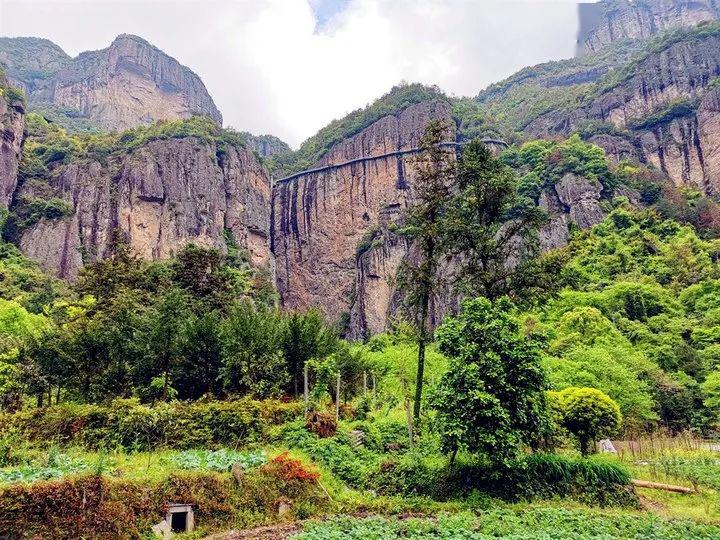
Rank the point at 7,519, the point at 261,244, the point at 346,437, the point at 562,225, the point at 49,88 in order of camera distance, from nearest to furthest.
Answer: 1. the point at 7,519
2. the point at 346,437
3. the point at 562,225
4. the point at 261,244
5. the point at 49,88

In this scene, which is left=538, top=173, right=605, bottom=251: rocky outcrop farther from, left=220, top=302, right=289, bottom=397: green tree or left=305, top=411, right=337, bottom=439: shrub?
left=305, top=411, right=337, bottom=439: shrub

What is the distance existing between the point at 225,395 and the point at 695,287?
112 ft

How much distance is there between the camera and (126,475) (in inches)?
440

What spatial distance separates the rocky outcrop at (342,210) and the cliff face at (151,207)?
530 cm

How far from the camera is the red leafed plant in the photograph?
40.9 ft

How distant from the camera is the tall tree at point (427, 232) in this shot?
1950cm

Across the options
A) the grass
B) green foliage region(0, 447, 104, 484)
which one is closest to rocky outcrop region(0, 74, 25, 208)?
the grass

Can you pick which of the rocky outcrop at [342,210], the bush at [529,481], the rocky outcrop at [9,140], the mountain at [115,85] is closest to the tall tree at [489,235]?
the bush at [529,481]

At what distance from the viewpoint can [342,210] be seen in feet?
252

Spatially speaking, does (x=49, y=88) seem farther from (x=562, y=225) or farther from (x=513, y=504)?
(x=513, y=504)

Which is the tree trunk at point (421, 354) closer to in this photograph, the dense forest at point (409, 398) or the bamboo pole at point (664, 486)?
the dense forest at point (409, 398)

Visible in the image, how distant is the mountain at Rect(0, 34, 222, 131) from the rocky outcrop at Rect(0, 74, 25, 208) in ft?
189

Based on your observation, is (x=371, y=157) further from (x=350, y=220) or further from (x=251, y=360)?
(x=251, y=360)

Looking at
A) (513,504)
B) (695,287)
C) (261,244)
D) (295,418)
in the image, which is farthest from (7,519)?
(261,244)
